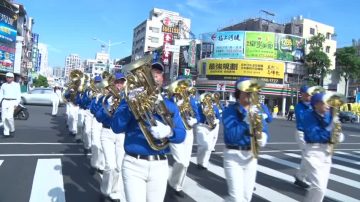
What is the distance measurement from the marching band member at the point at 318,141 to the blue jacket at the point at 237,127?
1201 mm

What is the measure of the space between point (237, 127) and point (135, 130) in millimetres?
1398

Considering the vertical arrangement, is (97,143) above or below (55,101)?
below

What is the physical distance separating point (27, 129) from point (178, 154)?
33.9 ft

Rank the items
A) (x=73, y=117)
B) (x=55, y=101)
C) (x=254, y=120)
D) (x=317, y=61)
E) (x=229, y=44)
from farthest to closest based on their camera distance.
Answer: (x=317, y=61) → (x=229, y=44) → (x=55, y=101) → (x=73, y=117) → (x=254, y=120)

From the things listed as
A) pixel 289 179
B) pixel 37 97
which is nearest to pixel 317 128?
pixel 289 179

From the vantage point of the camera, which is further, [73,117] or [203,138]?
[73,117]

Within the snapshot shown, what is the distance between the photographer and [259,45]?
172 feet

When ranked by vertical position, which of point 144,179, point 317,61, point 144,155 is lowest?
point 144,179

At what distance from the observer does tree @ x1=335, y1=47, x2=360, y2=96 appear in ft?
196

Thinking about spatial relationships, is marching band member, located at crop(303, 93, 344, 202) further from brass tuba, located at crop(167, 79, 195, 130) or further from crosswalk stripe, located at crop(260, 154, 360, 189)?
crosswalk stripe, located at crop(260, 154, 360, 189)

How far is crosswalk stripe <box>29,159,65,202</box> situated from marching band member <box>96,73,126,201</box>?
75 centimetres

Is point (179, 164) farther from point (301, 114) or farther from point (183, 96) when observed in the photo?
point (301, 114)

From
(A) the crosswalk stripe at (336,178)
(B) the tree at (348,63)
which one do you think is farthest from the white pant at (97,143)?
(B) the tree at (348,63)

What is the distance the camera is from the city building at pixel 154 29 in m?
93.0
